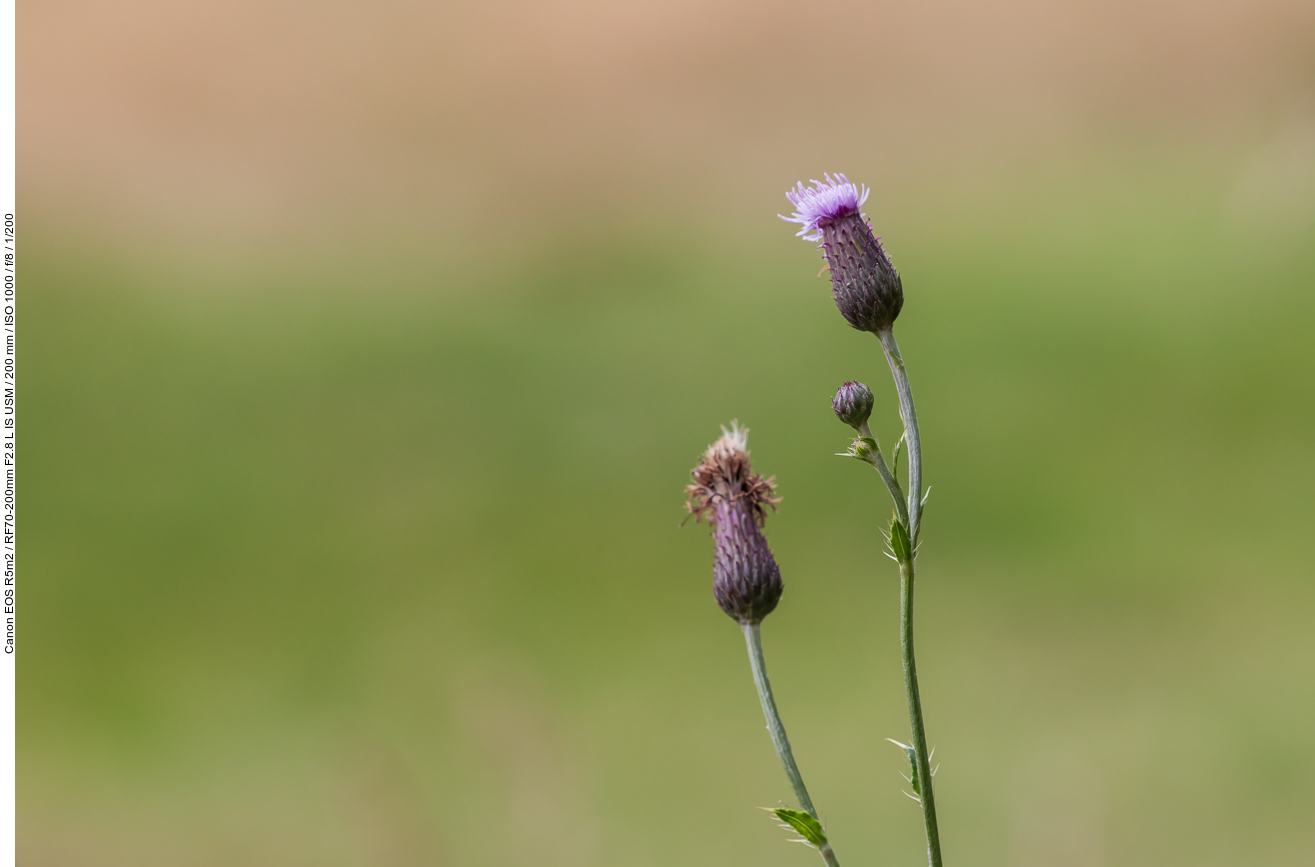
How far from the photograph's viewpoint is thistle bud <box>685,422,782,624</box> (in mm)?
1686

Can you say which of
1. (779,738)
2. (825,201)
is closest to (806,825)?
(779,738)

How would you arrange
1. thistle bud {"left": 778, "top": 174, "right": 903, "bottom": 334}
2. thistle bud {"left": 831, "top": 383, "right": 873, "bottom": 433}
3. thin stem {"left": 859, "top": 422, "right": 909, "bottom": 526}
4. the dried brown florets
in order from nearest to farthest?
thin stem {"left": 859, "top": 422, "right": 909, "bottom": 526} → thistle bud {"left": 831, "top": 383, "right": 873, "bottom": 433} → thistle bud {"left": 778, "top": 174, "right": 903, "bottom": 334} → the dried brown florets

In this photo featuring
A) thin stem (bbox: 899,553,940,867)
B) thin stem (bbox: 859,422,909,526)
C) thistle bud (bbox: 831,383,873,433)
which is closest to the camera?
thin stem (bbox: 899,553,940,867)

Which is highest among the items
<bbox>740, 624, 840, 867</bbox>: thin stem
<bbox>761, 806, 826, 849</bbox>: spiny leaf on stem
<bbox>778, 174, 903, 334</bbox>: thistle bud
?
<bbox>778, 174, 903, 334</bbox>: thistle bud

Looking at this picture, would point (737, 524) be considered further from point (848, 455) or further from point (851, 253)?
point (851, 253)

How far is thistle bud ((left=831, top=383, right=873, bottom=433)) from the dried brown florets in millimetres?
305

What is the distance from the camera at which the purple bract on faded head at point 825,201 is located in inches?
68.8

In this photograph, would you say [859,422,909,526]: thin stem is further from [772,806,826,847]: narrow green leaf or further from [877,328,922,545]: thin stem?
[772,806,826,847]: narrow green leaf

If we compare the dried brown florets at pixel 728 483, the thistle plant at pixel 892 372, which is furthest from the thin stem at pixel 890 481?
the dried brown florets at pixel 728 483

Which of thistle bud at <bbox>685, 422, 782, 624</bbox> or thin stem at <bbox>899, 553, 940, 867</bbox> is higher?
thistle bud at <bbox>685, 422, 782, 624</bbox>

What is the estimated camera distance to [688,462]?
7.07 metres

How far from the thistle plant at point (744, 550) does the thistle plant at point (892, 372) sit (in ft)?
0.59

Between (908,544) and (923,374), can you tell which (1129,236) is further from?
(908,544)

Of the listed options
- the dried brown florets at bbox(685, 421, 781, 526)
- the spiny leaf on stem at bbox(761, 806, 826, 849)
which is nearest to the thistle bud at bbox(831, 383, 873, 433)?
the dried brown florets at bbox(685, 421, 781, 526)
